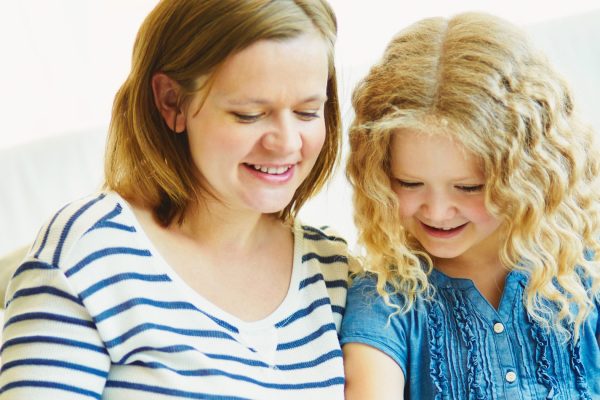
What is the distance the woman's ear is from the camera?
4.15 feet

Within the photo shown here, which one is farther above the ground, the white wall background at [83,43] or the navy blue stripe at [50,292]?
the white wall background at [83,43]

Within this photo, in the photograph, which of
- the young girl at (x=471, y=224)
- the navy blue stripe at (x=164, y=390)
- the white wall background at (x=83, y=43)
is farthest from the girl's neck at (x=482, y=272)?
the white wall background at (x=83, y=43)

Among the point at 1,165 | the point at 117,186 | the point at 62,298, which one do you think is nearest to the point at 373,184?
the point at 117,186

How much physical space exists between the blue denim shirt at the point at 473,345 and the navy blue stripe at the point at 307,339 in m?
0.04

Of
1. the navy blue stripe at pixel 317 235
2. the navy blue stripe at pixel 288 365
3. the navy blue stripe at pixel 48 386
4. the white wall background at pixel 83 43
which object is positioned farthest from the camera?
the white wall background at pixel 83 43

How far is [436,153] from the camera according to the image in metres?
1.28

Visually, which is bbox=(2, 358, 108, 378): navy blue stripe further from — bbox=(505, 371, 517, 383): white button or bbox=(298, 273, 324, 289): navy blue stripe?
bbox=(505, 371, 517, 383): white button

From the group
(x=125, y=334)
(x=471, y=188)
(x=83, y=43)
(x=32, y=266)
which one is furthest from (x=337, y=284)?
(x=83, y=43)

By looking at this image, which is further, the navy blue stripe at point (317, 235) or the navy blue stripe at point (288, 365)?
the navy blue stripe at point (317, 235)

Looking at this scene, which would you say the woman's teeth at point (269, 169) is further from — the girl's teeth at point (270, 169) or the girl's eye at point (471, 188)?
the girl's eye at point (471, 188)

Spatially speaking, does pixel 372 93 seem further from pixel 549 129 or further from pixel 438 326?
pixel 438 326

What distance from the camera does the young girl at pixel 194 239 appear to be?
3.84 ft

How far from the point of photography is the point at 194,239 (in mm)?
1354

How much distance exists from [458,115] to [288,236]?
350mm
